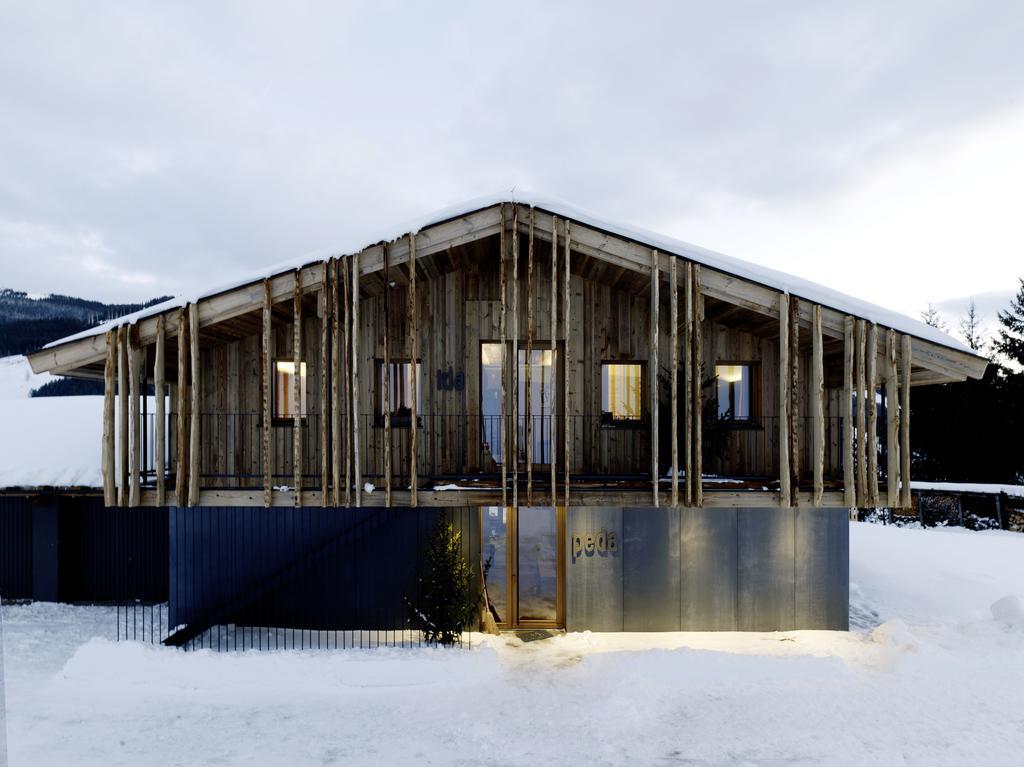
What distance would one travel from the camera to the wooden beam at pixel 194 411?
32.0 feet

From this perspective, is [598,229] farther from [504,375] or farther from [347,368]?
[347,368]

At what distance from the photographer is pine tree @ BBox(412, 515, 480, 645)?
Answer: 10.5m

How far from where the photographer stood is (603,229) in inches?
398

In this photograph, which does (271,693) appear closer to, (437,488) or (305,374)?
(437,488)

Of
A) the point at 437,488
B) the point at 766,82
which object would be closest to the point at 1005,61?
the point at 766,82

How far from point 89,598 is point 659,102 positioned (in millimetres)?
78260

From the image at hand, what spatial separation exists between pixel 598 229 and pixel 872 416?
5873mm

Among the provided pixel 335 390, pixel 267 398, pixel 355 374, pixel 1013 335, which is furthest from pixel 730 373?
pixel 1013 335

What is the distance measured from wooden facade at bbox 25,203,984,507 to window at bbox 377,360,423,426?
47 millimetres

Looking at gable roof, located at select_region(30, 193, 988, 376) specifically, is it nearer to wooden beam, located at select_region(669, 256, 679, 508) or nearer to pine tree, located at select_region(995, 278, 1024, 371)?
wooden beam, located at select_region(669, 256, 679, 508)

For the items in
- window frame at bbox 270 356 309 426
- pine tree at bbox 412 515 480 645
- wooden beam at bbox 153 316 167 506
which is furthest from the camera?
window frame at bbox 270 356 309 426

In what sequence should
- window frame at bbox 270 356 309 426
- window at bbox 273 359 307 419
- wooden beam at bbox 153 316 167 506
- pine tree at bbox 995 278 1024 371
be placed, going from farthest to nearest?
pine tree at bbox 995 278 1024 371, window at bbox 273 359 307 419, window frame at bbox 270 356 309 426, wooden beam at bbox 153 316 167 506

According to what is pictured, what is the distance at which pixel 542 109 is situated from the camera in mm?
85875

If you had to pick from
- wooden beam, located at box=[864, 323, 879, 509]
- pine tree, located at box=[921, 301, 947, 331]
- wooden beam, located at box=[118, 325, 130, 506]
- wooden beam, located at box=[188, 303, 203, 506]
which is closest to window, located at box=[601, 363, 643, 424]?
wooden beam, located at box=[864, 323, 879, 509]
